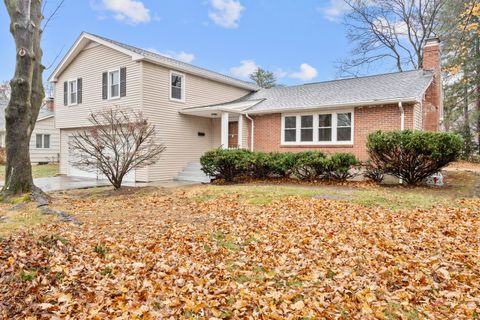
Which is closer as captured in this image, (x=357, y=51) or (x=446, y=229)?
(x=446, y=229)

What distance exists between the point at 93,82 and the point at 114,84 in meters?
1.61

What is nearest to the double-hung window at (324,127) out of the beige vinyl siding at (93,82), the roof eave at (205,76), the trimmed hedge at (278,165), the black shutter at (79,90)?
the trimmed hedge at (278,165)

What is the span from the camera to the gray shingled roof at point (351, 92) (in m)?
12.1

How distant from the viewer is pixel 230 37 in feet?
82.6

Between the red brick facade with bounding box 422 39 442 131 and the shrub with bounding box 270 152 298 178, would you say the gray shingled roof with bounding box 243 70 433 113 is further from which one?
the shrub with bounding box 270 152 298 178

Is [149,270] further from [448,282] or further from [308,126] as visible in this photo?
[308,126]

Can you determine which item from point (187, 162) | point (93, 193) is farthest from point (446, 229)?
point (187, 162)

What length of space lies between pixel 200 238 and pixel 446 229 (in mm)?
4117

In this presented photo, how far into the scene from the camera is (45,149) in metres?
26.0

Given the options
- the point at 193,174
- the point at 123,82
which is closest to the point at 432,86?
the point at 193,174

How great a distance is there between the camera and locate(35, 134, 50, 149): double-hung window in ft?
83.9

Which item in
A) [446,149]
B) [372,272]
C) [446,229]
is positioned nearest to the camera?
[372,272]

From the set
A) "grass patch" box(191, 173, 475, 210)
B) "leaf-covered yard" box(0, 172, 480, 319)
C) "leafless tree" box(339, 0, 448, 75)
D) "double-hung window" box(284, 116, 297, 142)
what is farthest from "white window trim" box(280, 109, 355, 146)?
"leafless tree" box(339, 0, 448, 75)

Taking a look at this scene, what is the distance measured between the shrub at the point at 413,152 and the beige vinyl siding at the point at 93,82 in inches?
367
